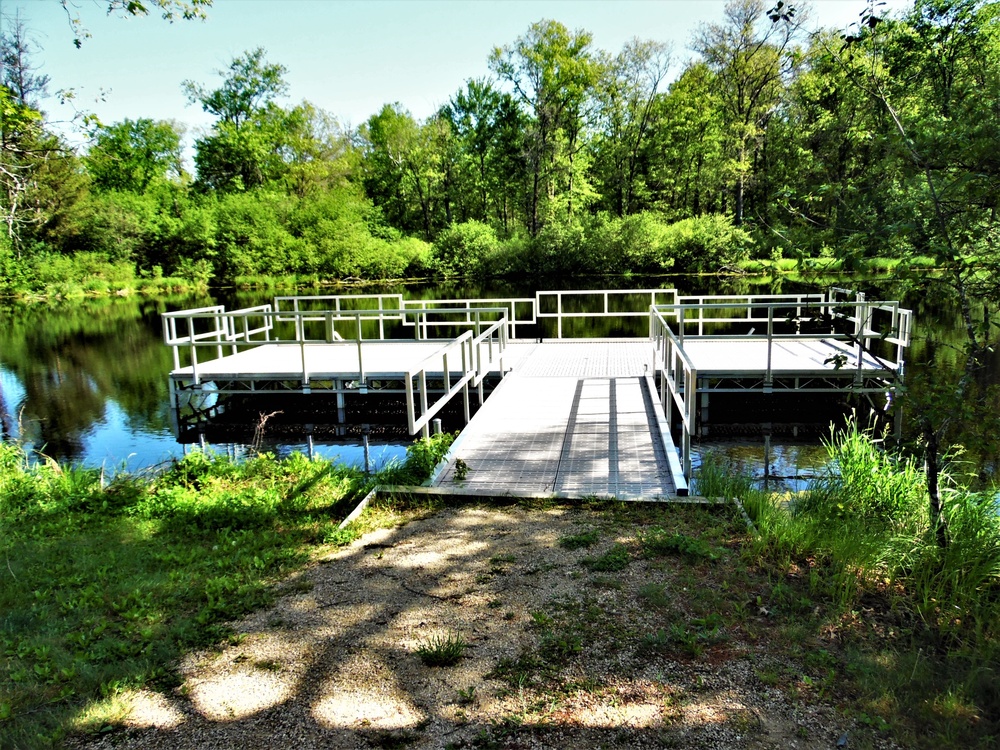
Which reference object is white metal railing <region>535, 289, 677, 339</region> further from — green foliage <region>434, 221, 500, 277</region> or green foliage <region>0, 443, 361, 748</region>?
green foliage <region>434, 221, 500, 277</region>

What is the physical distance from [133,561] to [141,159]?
49327mm

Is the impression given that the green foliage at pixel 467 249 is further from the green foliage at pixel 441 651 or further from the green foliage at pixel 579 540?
the green foliage at pixel 441 651

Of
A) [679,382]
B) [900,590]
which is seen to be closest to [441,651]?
[900,590]

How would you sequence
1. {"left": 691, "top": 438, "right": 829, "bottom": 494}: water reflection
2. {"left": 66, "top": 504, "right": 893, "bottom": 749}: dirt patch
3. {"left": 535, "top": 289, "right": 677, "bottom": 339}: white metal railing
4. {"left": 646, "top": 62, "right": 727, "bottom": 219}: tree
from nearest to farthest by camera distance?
{"left": 66, "top": 504, "right": 893, "bottom": 749}: dirt patch
{"left": 691, "top": 438, "right": 829, "bottom": 494}: water reflection
{"left": 535, "top": 289, "right": 677, "bottom": 339}: white metal railing
{"left": 646, "top": 62, "right": 727, "bottom": 219}: tree

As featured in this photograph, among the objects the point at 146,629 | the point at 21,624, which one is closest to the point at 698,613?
the point at 146,629

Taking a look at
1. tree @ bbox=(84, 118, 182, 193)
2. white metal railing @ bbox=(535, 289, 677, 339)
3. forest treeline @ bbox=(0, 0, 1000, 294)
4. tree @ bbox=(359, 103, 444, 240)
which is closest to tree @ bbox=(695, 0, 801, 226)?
forest treeline @ bbox=(0, 0, 1000, 294)

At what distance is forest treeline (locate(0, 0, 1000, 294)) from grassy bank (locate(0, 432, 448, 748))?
2739 centimetres

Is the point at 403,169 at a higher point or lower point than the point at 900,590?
higher

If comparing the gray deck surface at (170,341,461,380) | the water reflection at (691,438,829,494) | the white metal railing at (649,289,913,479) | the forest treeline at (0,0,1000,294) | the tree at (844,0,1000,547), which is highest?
the forest treeline at (0,0,1000,294)

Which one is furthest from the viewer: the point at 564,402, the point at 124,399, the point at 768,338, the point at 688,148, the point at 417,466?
the point at 688,148

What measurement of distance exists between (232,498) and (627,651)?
3.76m

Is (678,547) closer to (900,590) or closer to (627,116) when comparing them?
(900,590)

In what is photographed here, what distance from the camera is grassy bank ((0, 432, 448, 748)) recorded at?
283 centimetres

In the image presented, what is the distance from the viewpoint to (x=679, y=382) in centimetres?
776
